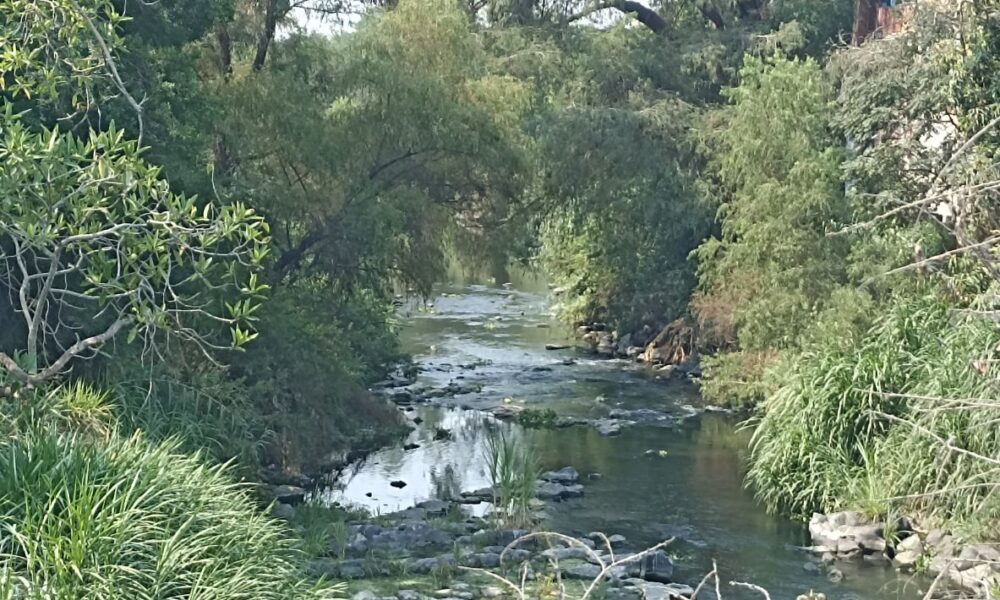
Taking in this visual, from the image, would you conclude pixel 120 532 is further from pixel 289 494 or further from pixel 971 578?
pixel 289 494

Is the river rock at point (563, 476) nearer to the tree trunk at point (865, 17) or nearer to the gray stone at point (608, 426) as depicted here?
the gray stone at point (608, 426)

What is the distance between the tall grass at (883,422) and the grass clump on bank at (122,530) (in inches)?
A: 233

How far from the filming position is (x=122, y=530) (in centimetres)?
662

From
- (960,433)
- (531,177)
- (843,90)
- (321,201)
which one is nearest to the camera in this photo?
(960,433)

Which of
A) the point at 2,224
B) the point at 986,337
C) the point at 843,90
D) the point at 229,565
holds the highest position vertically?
the point at 843,90

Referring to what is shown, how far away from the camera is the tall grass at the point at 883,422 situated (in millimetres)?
11156

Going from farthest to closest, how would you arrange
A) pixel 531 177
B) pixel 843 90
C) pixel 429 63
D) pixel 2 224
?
pixel 531 177 < pixel 429 63 < pixel 843 90 < pixel 2 224

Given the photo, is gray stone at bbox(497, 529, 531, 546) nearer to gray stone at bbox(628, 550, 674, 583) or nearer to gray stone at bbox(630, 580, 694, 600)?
gray stone at bbox(628, 550, 674, 583)

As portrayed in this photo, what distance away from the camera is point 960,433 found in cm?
1104

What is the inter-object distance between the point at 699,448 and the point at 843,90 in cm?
479

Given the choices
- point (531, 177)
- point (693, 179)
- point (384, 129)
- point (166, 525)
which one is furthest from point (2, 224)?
point (693, 179)

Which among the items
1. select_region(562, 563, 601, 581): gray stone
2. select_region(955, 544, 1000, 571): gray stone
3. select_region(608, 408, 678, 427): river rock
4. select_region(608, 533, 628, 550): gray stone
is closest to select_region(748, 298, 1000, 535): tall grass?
select_region(955, 544, 1000, 571): gray stone

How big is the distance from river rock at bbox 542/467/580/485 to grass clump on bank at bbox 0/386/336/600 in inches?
241

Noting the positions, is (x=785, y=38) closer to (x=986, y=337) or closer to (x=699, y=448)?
(x=699, y=448)
